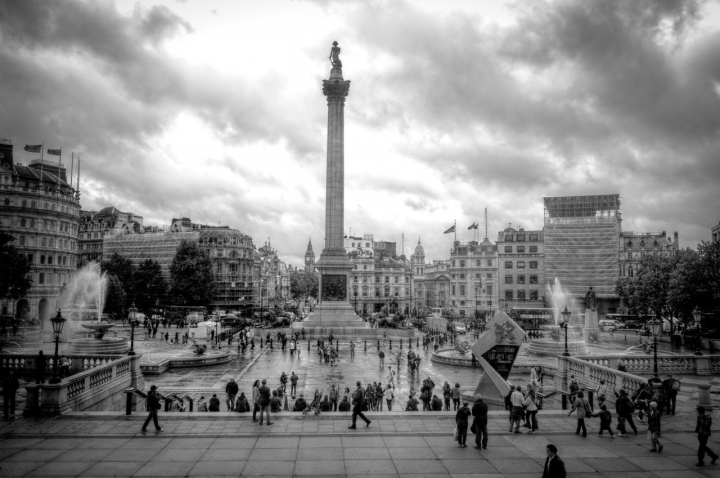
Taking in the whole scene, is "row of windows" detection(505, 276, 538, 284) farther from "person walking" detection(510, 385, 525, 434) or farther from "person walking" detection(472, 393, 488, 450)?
"person walking" detection(472, 393, 488, 450)

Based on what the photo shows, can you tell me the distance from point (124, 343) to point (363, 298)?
270 feet

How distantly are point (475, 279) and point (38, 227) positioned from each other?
68.8 m

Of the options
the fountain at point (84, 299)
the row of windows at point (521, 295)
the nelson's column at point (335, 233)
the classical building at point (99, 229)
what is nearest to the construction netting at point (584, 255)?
the row of windows at point (521, 295)

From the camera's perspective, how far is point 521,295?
92.4m

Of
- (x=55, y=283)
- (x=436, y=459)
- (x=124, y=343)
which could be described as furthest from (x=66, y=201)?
(x=436, y=459)

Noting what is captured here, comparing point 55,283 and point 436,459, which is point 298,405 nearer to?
point 436,459

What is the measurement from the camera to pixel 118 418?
17016mm

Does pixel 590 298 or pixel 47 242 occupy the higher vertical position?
pixel 47 242

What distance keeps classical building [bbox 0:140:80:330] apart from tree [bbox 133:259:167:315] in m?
13.2

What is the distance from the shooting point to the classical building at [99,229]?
4609 inches

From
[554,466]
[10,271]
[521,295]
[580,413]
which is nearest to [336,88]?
[10,271]

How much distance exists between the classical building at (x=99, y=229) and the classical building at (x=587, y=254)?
288ft

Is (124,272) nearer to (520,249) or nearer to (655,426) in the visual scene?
(520,249)

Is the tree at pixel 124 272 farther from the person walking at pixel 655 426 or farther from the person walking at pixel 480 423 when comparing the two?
the person walking at pixel 655 426
